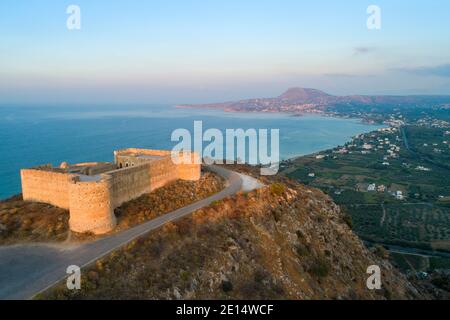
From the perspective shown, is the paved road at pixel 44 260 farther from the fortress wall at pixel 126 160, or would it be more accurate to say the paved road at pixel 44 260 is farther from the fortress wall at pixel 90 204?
the fortress wall at pixel 126 160

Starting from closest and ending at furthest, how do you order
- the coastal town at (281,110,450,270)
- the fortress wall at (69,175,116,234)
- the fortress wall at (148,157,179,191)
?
the fortress wall at (69,175,116,234) → the fortress wall at (148,157,179,191) → the coastal town at (281,110,450,270)

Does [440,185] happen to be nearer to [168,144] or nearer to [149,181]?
[168,144]

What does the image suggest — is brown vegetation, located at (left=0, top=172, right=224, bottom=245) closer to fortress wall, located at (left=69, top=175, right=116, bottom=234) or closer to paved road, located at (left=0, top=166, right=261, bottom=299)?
fortress wall, located at (left=69, top=175, right=116, bottom=234)

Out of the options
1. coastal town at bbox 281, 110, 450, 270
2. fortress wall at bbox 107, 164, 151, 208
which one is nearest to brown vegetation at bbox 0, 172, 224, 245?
fortress wall at bbox 107, 164, 151, 208
